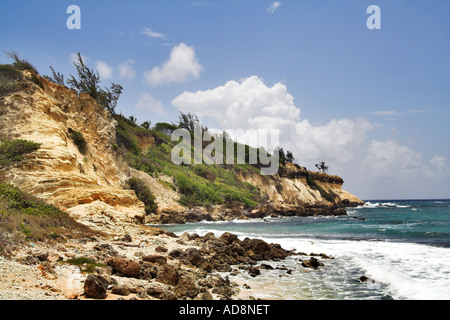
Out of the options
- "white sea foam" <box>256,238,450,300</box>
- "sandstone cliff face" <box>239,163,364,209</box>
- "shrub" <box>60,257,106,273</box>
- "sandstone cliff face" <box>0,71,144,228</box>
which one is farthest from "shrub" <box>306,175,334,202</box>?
"shrub" <box>60,257,106,273</box>

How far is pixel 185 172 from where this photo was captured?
160ft

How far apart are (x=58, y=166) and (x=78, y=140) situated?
28.2 feet

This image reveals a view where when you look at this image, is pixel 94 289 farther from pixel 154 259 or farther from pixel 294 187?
pixel 294 187

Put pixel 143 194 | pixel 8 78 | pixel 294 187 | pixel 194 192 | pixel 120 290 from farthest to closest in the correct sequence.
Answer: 1. pixel 294 187
2. pixel 194 192
3. pixel 143 194
4. pixel 8 78
5. pixel 120 290

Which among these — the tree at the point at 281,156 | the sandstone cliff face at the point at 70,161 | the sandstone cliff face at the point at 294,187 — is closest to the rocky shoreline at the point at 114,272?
the sandstone cliff face at the point at 70,161

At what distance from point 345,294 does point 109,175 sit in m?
24.0

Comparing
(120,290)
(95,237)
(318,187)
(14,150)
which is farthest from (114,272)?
(318,187)

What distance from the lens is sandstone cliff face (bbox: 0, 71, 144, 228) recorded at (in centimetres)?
1388

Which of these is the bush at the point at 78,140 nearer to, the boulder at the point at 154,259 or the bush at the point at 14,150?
the bush at the point at 14,150

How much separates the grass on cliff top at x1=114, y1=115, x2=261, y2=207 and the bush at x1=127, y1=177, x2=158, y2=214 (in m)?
7.45

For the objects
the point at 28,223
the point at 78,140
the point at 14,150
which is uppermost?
the point at 78,140

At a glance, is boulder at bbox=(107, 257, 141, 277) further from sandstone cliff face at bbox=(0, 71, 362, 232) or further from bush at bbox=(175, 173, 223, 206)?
bush at bbox=(175, 173, 223, 206)
